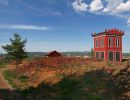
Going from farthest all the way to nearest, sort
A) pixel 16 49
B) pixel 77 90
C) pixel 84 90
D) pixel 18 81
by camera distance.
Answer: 1. pixel 16 49
2. pixel 18 81
3. pixel 77 90
4. pixel 84 90

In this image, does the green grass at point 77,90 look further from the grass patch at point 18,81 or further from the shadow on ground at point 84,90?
the grass patch at point 18,81

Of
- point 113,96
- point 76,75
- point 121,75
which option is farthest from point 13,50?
point 113,96

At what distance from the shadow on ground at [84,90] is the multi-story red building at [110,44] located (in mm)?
30754

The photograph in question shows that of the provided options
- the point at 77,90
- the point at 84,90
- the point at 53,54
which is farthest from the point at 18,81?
the point at 53,54

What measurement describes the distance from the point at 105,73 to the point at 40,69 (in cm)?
1242

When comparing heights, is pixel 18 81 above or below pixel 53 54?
below

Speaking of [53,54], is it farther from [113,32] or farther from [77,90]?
[77,90]

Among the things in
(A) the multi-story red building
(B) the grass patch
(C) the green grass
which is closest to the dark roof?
(A) the multi-story red building

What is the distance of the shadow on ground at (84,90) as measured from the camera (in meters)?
15.9

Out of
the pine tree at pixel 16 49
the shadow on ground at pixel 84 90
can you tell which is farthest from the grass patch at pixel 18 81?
the pine tree at pixel 16 49

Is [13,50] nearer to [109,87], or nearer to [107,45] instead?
[107,45]

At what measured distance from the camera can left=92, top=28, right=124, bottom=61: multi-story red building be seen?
52.2 metres

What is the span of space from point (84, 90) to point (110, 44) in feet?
119

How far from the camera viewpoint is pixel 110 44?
173ft
